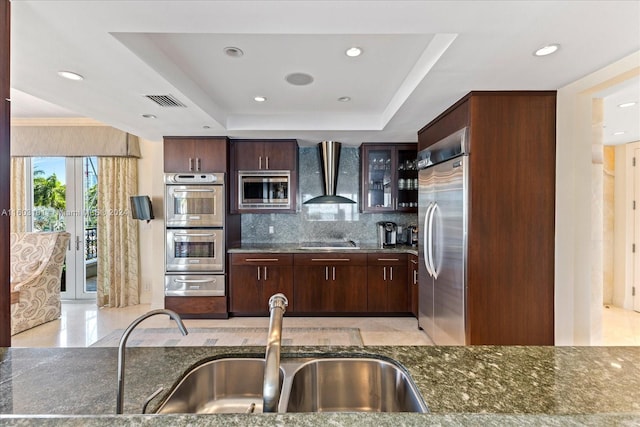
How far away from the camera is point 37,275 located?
12.3 feet

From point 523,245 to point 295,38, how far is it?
232 centimetres

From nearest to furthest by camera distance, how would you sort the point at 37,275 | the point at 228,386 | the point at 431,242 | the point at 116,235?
the point at 228,386 → the point at 431,242 → the point at 37,275 → the point at 116,235

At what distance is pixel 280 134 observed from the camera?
380 cm

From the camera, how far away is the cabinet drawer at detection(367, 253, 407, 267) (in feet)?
13.0

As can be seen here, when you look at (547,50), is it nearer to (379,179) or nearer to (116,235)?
(379,179)

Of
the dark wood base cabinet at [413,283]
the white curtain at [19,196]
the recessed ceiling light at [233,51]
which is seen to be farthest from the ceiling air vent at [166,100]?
the white curtain at [19,196]

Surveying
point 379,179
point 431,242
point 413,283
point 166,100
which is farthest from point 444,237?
point 166,100

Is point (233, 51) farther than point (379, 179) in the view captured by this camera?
No

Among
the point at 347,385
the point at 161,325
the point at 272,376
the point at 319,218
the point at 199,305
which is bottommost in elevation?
the point at 161,325

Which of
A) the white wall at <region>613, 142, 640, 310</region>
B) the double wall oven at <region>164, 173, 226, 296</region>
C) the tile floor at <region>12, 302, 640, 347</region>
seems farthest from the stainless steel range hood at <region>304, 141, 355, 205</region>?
Answer: the white wall at <region>613, 142, 640, 310</region>

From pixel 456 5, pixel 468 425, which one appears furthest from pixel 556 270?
pixel 468 425

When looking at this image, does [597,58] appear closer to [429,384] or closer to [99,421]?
[429,384]

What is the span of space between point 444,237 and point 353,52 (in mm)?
1745

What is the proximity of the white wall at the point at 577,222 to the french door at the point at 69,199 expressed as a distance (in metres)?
5.79
